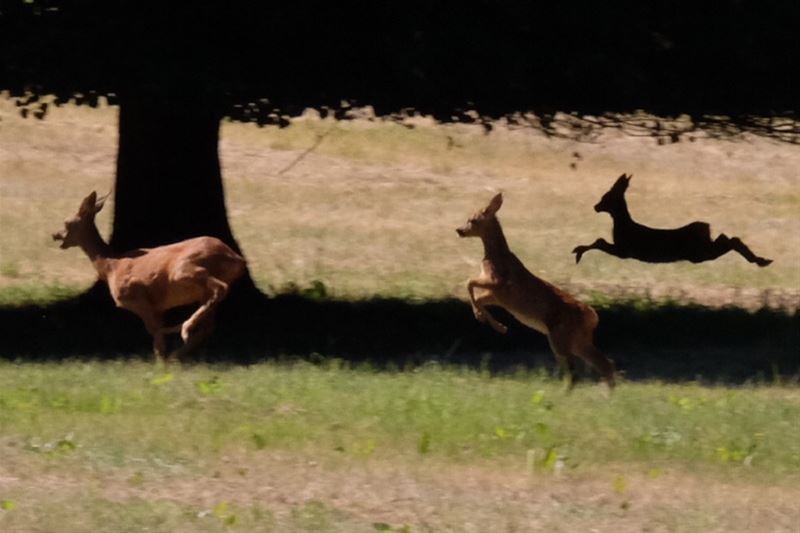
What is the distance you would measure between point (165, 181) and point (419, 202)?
405 inches

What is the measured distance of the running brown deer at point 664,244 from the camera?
15.2 m

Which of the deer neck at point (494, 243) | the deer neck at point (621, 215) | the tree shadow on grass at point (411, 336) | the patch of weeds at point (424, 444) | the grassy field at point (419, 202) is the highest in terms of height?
the deer neck at point (494, 243)

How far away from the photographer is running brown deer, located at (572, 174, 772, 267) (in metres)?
15.2

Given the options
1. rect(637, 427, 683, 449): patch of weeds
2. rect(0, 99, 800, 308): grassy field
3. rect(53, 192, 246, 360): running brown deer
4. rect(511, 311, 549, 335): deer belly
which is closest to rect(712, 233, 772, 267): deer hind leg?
rect(0, 99, 800, 308): grassy field

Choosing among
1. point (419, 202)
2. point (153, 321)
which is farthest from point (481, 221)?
point (419, 202)

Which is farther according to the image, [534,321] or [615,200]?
[615,200]

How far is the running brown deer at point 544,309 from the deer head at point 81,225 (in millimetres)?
2565

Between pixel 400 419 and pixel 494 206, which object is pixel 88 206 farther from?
pixel 400 419

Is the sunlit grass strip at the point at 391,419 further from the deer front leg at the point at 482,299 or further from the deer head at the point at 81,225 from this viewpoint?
Result: the deer head at the point at 81,225

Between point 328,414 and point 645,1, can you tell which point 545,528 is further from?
point 645,1

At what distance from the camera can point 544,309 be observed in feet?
34.4

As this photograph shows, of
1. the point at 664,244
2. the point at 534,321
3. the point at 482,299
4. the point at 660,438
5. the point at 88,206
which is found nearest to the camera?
the point at 660,438

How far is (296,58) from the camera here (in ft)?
38.9

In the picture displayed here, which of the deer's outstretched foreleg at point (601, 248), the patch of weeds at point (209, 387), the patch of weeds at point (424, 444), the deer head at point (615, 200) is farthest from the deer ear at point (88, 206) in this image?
the deer head at point (615, 200)
